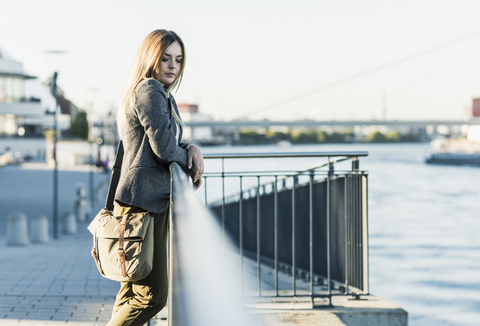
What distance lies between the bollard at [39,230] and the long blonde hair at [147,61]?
8501mm

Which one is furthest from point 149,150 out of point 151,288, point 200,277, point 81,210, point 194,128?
point 194,128

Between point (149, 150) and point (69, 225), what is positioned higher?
point (149, 150)

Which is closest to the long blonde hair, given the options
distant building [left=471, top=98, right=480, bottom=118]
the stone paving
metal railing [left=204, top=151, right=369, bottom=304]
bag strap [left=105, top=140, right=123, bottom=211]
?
bag strap [left=105, top=140, right=123, bottom=211]

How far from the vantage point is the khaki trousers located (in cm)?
233

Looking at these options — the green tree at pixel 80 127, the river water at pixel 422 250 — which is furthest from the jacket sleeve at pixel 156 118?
the green tree at pixel 80 127

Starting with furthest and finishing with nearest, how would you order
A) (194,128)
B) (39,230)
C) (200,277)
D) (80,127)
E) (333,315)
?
1. (80,127)
2. (194,128)
3. (39,230)
4. (333,315)
5. (200,277)

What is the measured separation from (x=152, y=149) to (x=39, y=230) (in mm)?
8695

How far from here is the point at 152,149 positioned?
2254mm

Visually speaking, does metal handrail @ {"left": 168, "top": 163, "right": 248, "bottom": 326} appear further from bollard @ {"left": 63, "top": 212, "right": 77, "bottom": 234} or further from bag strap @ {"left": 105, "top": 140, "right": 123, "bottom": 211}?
bollard @ {"left": 63, "top": 212, "right": 77, "bottom": 234}

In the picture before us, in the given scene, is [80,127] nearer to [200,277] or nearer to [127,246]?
[127,246]

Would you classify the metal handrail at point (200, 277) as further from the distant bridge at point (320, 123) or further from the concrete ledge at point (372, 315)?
the distant bridge at point (320, 123)

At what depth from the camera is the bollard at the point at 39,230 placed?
10227mm

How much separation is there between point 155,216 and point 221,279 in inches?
56.1

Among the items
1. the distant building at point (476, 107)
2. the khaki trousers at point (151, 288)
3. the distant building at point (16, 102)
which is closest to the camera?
the khaki trousers at point (151, 288)
